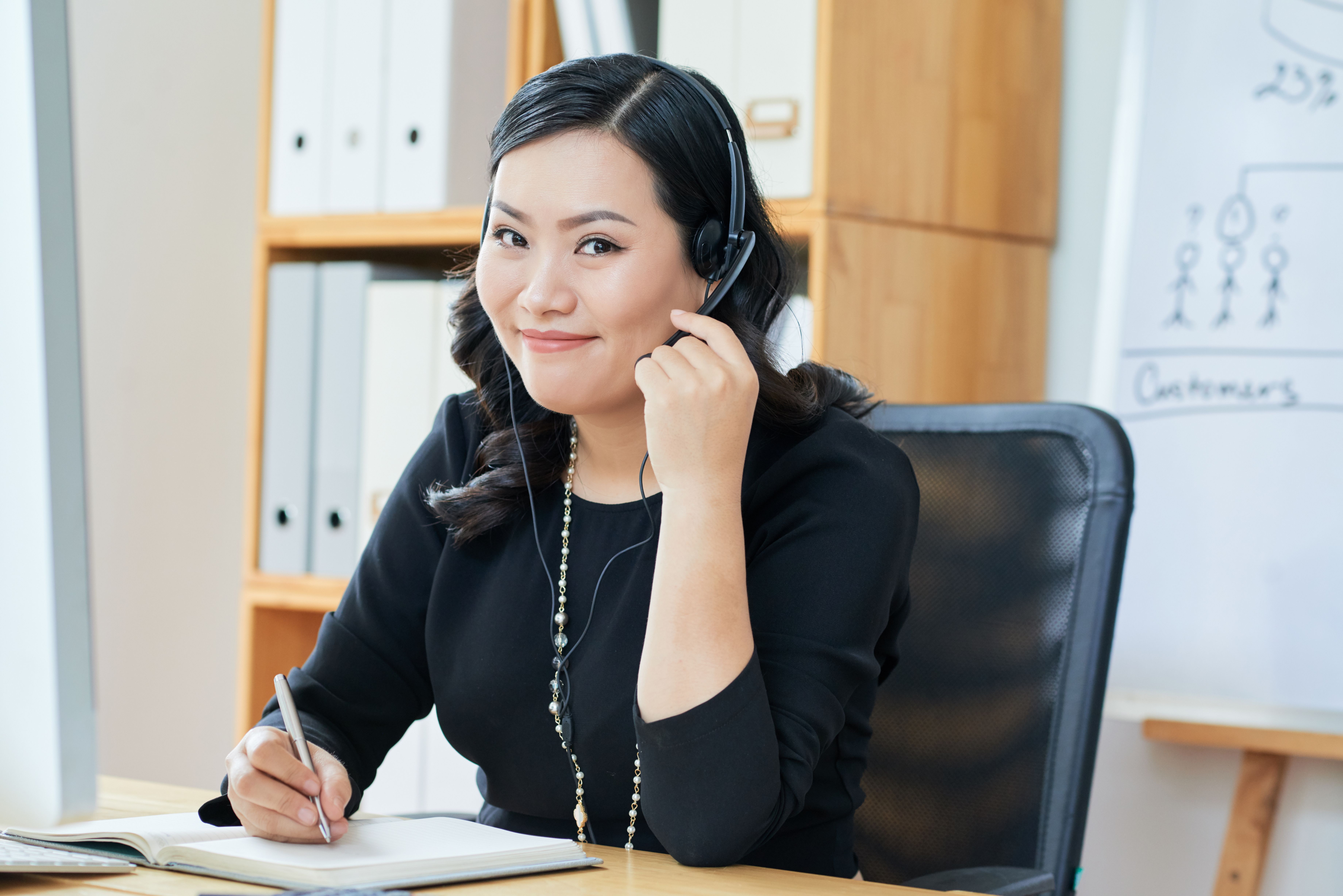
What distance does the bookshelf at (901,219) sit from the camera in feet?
5.37

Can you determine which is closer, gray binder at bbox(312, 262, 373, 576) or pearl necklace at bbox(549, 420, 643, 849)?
pearl necklace at bbox(549, 420, 643, 849)

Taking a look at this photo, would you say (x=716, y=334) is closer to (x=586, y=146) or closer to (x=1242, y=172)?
(x=586, y=146)

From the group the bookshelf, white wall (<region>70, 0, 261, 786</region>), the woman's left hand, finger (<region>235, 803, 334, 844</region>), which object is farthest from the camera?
white wall (<region>70, 0, 261, 786</region>)

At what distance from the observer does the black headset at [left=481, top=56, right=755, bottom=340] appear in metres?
1.08

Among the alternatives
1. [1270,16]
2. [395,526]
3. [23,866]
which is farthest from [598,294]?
[1270,16]

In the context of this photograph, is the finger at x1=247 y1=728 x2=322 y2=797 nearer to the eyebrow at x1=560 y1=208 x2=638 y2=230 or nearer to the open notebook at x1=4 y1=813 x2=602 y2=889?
the open notebook at x1=4 y1=813 x2=602 y2=889

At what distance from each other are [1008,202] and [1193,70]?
1.02 feet

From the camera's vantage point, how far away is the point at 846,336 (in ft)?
Answer: 5.39

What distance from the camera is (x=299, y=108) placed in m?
1.95

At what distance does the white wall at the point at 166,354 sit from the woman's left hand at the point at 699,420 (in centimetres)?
156

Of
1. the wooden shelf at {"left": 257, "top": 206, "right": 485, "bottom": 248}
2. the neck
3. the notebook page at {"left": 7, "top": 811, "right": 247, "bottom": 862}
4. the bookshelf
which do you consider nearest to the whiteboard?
the bookshelf

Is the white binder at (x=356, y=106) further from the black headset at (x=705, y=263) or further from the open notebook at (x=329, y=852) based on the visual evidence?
the open notebook at (x=329, y=852)

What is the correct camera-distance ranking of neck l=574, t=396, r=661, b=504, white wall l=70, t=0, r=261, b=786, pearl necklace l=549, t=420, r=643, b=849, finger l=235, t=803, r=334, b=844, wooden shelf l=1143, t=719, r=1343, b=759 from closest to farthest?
finger l=235, t=803, r=334, b=844 → pearl necklace l=549, t=420, r=643, b=849 → neck l=574, t=396, r=661, b=504 → wooden shelf l=1143, t=719, r=1343, b=759 → white wall l=70, t=0, r=261, b=786

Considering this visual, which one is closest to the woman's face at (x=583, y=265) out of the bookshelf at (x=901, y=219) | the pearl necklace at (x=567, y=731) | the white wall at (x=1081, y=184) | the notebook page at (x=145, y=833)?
the pearl necklace at (x=567, y=731)
